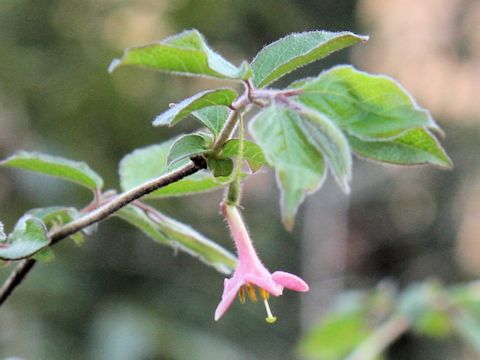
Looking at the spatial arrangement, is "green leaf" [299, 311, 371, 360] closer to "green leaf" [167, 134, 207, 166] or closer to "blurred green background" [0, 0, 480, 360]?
"blurred green background" [0, 0, 480, 360]

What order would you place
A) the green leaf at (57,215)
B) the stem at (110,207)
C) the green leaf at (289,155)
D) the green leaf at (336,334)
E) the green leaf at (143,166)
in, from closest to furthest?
the green leaf at (289,155)
the stem at (110,207)
the green leaf at (57,215)
the green leaf at (143,166)
the green leaf at (336,334)

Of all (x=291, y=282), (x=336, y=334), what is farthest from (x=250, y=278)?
(x=336, y=334)

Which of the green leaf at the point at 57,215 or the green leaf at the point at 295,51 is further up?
the green leaf at the point at 295,51

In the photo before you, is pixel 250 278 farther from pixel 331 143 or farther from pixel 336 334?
pixel 336 334

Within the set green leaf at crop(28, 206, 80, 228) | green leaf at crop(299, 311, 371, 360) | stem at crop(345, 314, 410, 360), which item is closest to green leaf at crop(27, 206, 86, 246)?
green leaf at crop(28, 206, 80, 228)

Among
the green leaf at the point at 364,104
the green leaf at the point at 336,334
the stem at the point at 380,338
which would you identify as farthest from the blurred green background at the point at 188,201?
the green leaf at the point at 364,104

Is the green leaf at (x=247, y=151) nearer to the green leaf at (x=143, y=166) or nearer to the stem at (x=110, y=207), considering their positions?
the stem at (x=110, y=207)
